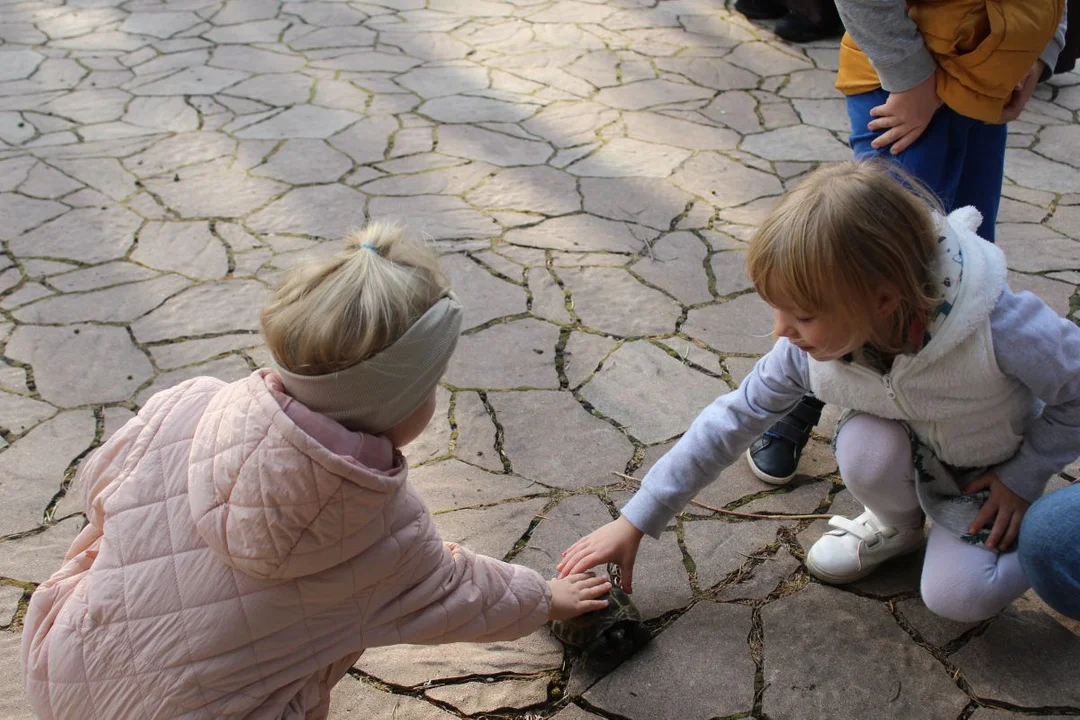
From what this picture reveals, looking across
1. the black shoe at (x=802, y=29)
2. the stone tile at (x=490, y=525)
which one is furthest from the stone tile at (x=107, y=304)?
the black shoe at (x=802, y=29)

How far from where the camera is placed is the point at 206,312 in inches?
117

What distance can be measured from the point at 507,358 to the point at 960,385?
→ 4.47 ft

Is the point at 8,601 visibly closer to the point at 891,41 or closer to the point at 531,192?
the point at 891,41

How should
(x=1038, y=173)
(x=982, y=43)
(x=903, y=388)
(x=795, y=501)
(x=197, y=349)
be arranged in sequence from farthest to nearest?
→ (x=1038, y=173) → (x=197, y=349) → (x=795, y=501) → (x=982, y=43) → (x=903, y=388)

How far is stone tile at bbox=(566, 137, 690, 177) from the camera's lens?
153 inches

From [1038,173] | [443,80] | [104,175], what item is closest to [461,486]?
[104,175]

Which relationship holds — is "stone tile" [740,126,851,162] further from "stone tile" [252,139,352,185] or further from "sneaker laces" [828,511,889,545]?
"sneaker laces" [828,511,889,545]

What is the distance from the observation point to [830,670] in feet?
6.01

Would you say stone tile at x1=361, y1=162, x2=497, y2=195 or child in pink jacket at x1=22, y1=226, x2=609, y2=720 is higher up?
child in pink jacket at x1=22, y1=226, x2=609, y2=720

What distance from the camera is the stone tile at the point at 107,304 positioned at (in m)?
2.96

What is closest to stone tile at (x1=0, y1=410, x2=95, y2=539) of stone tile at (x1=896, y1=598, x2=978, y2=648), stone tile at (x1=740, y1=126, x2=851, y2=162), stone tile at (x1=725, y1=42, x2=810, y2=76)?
stone tile at (x1=896, y1=598, x2=978, y2=648)

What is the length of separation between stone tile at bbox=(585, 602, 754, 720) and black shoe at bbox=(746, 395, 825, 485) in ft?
1.37

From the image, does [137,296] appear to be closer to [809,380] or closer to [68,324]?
[68,324]

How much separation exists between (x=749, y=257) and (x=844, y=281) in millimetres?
155
